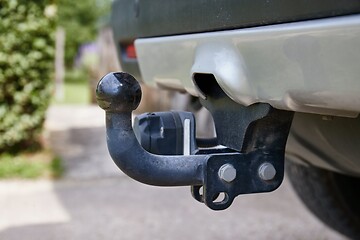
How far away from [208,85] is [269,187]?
0.37 metres

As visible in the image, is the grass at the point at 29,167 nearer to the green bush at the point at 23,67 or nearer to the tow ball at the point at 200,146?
the green bush at the point at 23,67

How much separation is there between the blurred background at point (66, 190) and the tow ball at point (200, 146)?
164 cm

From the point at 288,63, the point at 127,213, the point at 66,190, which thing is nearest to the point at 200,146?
the point at 288,63

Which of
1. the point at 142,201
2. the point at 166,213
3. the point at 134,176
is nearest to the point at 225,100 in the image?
the point at 134,176

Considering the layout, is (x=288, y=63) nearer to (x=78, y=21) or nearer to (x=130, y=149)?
(x=130, y=149)

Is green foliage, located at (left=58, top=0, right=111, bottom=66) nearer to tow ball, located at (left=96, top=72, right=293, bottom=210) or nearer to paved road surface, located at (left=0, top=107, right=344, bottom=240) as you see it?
paved road surface, located at (left=0, top=107, right=344, bottom=240)

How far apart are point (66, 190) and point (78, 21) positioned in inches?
1015

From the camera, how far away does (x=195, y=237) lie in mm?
3252

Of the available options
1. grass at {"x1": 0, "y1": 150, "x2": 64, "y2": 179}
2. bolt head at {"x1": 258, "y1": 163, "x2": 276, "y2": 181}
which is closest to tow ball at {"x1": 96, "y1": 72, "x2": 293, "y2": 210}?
bolt head at {"x1": 258, "y1": 163, "x2": 276, "y2": 181}

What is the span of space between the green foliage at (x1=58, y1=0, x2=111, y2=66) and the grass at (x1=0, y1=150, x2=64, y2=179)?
2344 cm

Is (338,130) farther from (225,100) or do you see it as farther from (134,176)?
(134,176)

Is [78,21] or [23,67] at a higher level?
[23,67]

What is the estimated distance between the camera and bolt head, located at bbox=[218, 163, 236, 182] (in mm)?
1573

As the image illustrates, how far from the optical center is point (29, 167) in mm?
4902
